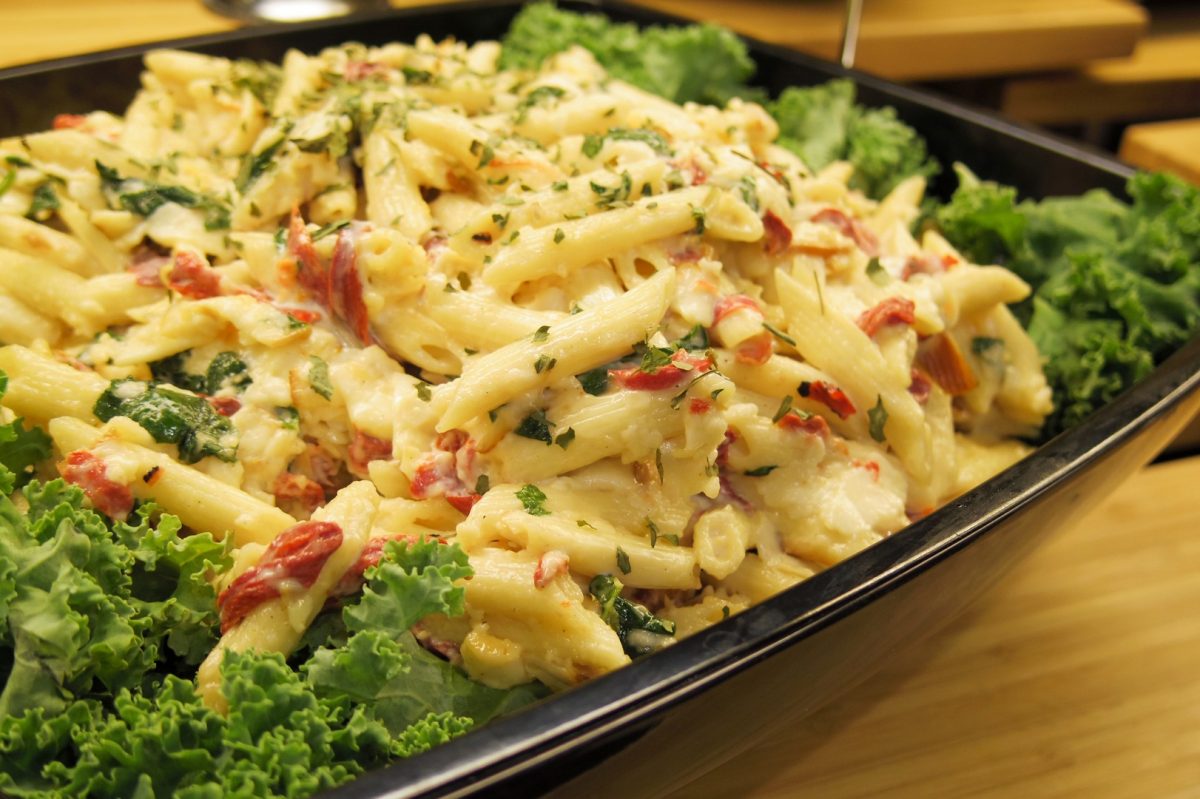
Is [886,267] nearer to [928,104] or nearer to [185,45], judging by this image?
[928,104]

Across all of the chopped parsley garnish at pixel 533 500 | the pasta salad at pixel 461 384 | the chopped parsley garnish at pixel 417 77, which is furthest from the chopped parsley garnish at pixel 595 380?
the chopped parsley garnish at pixel 417 77

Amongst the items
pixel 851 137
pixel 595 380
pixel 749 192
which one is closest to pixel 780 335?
pixel 749 192

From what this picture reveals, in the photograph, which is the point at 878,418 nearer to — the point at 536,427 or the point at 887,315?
the point at 887,315

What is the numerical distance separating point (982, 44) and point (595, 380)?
286 centimetres

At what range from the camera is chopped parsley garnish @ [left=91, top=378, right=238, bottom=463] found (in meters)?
1.45

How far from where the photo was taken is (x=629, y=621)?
1.33 meters

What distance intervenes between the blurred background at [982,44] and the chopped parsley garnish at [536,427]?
216 cm

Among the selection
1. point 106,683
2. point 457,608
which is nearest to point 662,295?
point 457,608

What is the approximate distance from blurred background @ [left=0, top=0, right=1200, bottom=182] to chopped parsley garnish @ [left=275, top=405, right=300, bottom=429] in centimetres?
203

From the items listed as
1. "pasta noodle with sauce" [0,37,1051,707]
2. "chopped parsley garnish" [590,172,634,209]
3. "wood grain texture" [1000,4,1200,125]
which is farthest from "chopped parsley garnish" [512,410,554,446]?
"wood grain texture" [1000,4,1200,125]

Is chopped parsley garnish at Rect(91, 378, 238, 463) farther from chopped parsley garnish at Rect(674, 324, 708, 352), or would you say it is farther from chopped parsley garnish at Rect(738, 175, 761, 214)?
chopped parsley garnish at Rect(738, 175, 761, 214)

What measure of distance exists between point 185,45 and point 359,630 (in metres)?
1.78

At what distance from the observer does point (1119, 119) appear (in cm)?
429

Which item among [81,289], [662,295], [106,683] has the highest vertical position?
[662,295]
